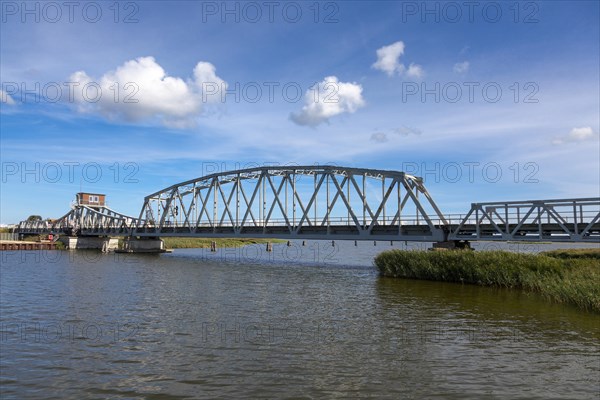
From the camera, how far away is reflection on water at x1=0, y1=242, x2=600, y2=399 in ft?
41.3

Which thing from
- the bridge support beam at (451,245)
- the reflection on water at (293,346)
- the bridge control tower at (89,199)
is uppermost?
the bridge control tower at (89,199)

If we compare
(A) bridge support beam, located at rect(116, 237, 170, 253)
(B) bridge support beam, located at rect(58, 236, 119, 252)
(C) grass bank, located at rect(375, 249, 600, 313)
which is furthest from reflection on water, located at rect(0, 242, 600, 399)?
(B) bridge support beam, located at rect(58, 236, 119, 252)

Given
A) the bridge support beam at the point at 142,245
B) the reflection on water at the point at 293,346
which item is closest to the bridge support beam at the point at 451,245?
the reflection on water at the point at 293,346

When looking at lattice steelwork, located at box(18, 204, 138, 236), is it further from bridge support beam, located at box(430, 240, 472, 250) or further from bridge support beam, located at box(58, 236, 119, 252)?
bridge support beam, located at box(430, 240, 472, 250)

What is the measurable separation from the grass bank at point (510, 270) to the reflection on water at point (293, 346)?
1492 mm

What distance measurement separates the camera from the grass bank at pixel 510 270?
1009 inches

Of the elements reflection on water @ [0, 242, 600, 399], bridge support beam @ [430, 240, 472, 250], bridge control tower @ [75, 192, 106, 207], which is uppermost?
bridge control tower @ [75, 192, 106, 207]

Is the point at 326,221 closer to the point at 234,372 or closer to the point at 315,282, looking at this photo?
the point at 315,282

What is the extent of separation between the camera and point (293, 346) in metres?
16.8

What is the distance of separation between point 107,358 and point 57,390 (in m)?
3.03

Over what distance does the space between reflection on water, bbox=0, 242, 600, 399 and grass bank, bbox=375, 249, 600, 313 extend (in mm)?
1492

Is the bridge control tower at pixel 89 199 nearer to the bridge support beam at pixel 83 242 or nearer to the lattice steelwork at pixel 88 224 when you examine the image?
the lattice steelwork at pixel 88 224

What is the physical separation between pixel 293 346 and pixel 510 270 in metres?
24.1

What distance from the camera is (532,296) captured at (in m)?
29.7
